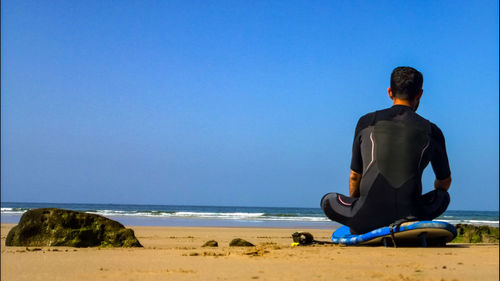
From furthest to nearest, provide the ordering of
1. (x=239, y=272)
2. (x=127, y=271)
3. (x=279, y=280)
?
(x=127, y=271) < (x=239, y=272) < (x=279, y=280)

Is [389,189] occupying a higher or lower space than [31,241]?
higher

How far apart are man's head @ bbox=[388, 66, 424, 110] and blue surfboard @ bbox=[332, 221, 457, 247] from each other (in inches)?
43.5

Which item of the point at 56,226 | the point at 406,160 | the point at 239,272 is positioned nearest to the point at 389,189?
the point at 406,160

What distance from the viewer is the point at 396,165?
15.3ft

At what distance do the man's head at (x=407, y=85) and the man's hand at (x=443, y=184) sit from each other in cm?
73

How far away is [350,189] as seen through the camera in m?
4.97

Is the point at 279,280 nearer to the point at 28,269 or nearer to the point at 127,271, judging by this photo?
the point at 127,271

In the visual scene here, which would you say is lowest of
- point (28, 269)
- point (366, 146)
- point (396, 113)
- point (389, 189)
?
point (28, 269)

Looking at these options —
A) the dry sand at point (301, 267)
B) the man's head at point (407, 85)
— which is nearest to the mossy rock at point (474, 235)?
the dry sand at point (301, 267)

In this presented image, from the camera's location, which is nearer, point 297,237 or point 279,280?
point 279,280

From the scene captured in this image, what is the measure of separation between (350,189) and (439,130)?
973mm

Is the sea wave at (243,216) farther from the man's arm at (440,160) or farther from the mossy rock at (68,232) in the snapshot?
the man's arm at (440,160)

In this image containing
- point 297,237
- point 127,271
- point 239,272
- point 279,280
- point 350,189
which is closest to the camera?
point 279,280

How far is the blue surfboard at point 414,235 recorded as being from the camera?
4.45 meters
